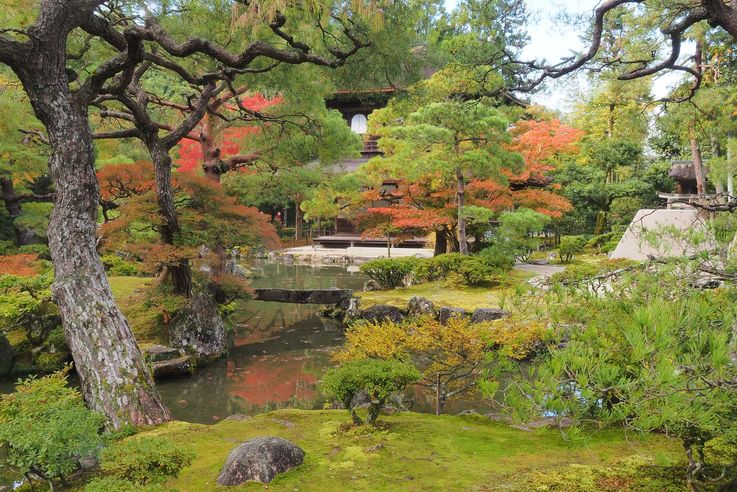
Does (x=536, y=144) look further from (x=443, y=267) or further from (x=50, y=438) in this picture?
(x=50, y=438)

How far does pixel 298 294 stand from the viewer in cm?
1353

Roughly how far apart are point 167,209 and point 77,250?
406 cm

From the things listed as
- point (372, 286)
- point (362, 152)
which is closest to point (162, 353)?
Result: point (372, 286)

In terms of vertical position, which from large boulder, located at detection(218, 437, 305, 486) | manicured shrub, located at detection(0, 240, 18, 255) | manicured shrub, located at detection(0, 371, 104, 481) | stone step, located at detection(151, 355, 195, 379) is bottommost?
stone step, located at detection(151, 355, 195, 379)

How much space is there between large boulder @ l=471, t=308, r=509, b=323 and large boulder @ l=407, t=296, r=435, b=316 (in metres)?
1.11

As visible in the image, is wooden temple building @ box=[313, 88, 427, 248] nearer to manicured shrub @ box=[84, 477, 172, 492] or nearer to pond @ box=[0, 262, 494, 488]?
pond @ box=[0, 262, 494, 488]

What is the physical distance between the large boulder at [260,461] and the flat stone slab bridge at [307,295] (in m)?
9.24

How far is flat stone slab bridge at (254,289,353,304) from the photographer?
13.1 m

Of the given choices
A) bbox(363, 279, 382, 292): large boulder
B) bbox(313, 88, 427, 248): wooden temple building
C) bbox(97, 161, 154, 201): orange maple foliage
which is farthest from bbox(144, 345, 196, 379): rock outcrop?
bbox(313, 88, 427, 248): wooden temple building

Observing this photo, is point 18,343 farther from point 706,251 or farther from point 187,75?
point 706,251

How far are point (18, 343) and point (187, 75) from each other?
5.63m

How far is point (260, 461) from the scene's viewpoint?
350cm

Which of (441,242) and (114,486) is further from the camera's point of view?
(441,242)

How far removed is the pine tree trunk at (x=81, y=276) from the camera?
494cm
